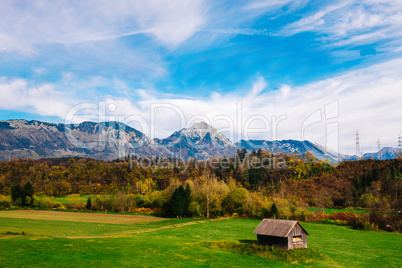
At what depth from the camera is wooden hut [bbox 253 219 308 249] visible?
34200mm

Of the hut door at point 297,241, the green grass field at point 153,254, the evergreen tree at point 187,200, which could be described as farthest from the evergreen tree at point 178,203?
the hut door at point 297,241

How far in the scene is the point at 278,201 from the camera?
7475 centimetres

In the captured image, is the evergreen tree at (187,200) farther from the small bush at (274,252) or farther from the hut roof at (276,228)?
the hut roof at (276,228)

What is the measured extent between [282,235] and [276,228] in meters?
1.90

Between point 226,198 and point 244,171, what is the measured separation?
5207 cm

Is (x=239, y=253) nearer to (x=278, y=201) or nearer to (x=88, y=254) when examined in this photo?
(x=88, y=254)

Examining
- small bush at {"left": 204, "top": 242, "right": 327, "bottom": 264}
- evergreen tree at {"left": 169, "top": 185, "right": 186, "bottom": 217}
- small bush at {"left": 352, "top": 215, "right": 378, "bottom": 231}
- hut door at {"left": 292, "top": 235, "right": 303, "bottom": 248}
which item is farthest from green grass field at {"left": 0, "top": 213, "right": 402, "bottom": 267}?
evergreen tree at {"left": 169, "top": 185, "right": 186, "bottom": 217}

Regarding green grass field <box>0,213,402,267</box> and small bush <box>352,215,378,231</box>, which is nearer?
green grass field <box>0,213,402,267</box>

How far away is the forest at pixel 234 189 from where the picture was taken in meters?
74.5

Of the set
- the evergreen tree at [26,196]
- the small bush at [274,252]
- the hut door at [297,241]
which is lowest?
the evergreen tree at [26,196]

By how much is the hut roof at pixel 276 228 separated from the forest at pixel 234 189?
1240 inches

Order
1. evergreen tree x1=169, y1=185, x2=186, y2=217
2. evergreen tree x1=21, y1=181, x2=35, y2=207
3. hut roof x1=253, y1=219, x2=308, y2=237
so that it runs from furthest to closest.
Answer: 1. evergreen tree x1=21, y1=181, x2=35, y2=207
2. evergreen tree x1=169, y1=185, x2=186, y2=217
3. hut roof x1=253, y1=219, x2=308, y2=237

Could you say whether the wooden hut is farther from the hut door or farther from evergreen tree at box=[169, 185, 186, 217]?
evergreen tree at box=[169, 185, 186, 217]

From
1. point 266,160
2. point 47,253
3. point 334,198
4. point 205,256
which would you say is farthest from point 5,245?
point 266,160
